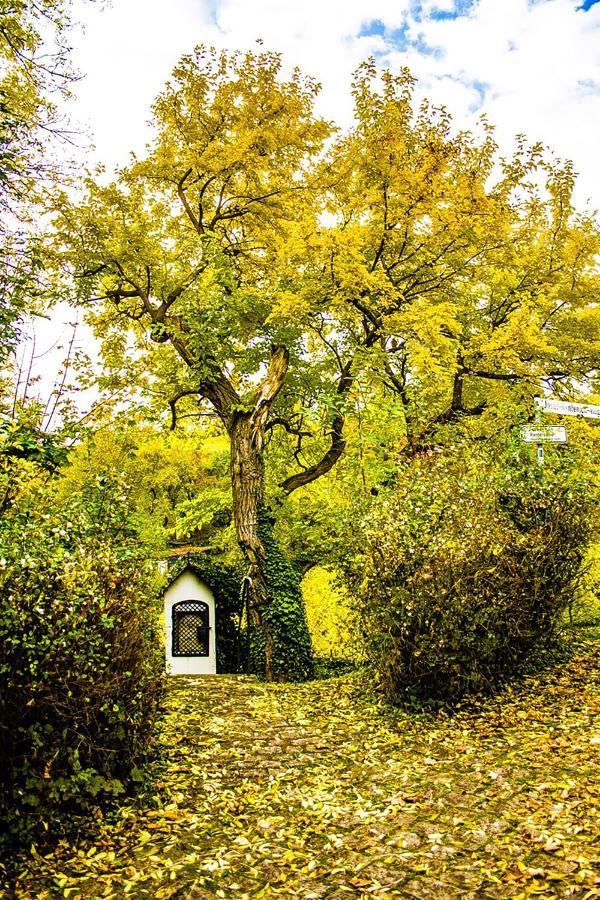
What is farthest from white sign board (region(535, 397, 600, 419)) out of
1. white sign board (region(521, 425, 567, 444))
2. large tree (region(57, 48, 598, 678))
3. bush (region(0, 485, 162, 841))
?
bush (region(0, 485, 162, 841))

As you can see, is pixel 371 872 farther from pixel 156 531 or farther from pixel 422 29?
pixel 156 531

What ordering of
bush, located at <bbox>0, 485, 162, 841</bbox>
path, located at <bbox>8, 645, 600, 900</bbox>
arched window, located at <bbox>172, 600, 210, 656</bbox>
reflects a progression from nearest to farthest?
path, located at <bbox>8, 645, 600, 900</bbox>, bush, located at <bbox>0, 485, 162, 841</bbox>, arched window, located at <bbox>172, 600, 210, 656</bbox>

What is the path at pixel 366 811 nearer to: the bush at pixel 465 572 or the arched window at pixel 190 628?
the bush at pixel 465 572

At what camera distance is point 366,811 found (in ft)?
15.1

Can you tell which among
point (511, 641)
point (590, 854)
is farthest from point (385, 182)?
point (590, 854)

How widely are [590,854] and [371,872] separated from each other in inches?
45.8

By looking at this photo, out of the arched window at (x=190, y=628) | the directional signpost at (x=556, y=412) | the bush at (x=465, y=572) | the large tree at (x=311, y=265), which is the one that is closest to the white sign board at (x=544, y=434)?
the directional signpost at (x=556, y=412)

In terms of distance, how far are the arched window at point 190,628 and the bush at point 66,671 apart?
6.86m

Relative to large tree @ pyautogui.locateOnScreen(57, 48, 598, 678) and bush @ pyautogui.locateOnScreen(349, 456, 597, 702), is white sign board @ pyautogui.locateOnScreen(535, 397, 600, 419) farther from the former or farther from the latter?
large tree @ pyautogui.locateOnScreen(57, 48, 598, 678)

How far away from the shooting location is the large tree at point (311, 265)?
32.5 ft

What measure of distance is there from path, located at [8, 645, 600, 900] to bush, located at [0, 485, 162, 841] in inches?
13.9

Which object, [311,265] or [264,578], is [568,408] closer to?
[311,265]

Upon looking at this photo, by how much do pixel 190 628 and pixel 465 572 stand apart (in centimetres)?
665

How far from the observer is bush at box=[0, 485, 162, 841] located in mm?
3904
